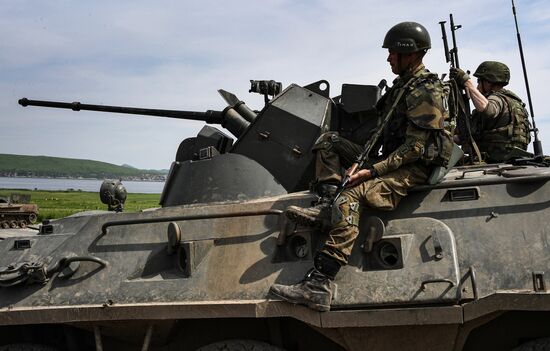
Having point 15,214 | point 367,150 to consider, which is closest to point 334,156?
point 367,150

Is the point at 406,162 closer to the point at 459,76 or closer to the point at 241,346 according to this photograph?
the point at 459,76

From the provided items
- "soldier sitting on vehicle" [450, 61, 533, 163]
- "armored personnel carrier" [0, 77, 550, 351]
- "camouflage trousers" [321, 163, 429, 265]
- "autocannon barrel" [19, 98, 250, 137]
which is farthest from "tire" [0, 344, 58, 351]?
"soldier sitting on vehicle" [450, 61, 533, 163]

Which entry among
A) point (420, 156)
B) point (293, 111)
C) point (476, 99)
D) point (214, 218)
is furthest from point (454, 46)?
point (214, 218)

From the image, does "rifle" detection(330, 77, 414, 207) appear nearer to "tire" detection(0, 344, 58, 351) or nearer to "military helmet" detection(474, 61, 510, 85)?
"military helmet" detection(474, 61, 510, 85)

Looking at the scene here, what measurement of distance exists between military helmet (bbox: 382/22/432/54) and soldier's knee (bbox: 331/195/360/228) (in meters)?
1.45

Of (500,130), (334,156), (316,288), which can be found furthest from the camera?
(500,130)

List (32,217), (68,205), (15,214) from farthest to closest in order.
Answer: (68,205) → (32,217) → (15,214)

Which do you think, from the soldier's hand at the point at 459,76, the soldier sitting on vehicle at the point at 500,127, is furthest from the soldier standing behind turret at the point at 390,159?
the soldier sitting on vehicle at the point at 500,127

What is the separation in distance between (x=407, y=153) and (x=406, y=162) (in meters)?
0.08

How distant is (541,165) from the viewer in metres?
6.41

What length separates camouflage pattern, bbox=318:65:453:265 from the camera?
5520 mm

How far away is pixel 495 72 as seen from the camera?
26.8 feet

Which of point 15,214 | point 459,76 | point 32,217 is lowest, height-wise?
point 32,217

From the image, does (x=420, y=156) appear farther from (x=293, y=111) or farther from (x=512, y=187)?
(x=293, y=111)
